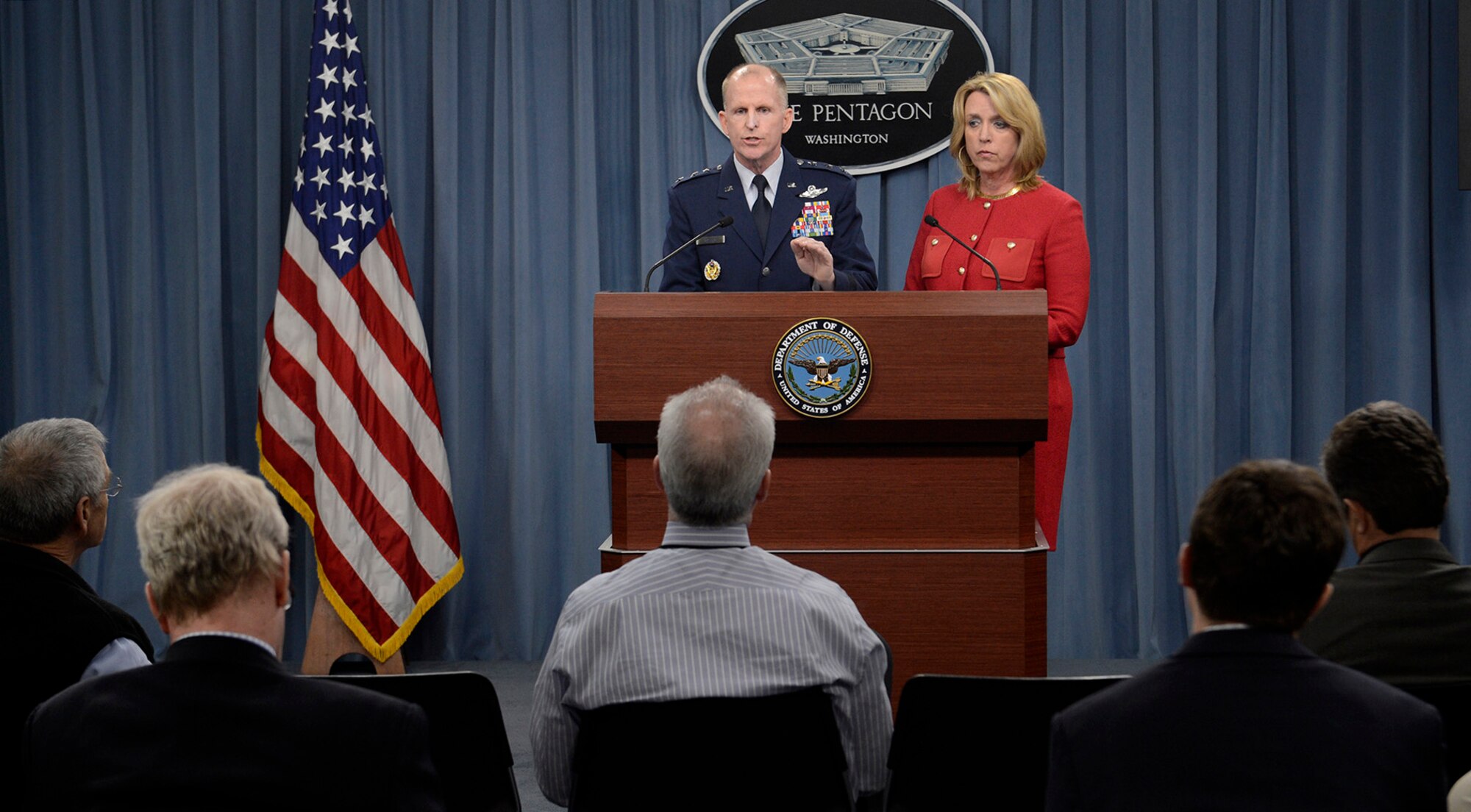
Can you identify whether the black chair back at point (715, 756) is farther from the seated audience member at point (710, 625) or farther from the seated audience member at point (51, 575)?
the seated audience member at point (51, 575)

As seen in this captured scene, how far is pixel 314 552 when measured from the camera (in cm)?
545

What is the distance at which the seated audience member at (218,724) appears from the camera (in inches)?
57.5

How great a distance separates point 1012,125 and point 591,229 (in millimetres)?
2125

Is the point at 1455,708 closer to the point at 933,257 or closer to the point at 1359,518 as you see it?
→ the point at 1359,518

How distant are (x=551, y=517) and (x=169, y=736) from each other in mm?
4029

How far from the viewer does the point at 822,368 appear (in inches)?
112

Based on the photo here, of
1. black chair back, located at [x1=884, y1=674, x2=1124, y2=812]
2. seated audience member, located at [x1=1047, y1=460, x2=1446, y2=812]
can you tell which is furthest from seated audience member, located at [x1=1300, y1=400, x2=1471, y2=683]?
seated audience member, located at [x1=1047, y1=460, x2=1446, y2=812]

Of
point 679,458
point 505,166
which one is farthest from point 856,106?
point 679,458

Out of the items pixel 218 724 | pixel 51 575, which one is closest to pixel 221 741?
pixel 218 724

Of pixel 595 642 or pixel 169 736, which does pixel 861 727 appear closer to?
pixel 595 642

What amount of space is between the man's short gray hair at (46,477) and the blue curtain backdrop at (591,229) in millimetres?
3004

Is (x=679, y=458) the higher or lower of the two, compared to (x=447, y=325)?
lower

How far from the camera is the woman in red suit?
3.69 meters

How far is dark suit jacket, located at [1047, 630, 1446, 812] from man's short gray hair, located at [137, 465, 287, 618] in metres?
0.97
